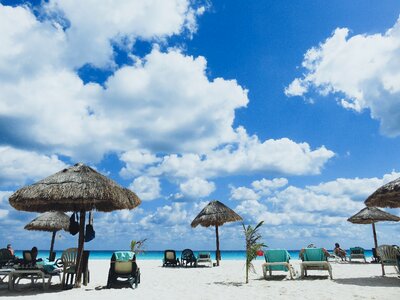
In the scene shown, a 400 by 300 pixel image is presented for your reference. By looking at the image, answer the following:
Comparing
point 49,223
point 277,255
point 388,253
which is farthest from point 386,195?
point 49,223

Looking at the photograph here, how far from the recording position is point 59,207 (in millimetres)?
9312

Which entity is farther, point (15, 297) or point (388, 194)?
point (388, 194)

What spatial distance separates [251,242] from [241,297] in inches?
94.9

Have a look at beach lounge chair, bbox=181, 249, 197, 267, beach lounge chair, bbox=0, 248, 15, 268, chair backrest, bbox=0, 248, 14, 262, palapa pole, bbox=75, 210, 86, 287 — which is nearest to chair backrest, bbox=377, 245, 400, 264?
palapa pole, bbox=75, 210, 86, 287

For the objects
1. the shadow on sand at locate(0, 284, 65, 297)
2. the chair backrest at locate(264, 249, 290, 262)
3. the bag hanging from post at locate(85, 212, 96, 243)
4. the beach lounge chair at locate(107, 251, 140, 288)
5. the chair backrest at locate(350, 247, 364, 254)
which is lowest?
the shadow on sand at locate(0, 284, 65, 297)

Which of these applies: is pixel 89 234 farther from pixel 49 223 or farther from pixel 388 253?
pixel 49 223

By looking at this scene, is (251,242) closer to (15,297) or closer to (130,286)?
(130,286)

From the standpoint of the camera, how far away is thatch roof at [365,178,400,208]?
9086 millimetres

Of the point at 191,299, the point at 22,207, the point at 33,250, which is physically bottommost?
the point at 191,299

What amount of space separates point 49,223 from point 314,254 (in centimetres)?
1206

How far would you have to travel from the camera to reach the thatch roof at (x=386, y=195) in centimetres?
909

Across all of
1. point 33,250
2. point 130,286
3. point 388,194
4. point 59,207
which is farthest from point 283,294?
point 33,250

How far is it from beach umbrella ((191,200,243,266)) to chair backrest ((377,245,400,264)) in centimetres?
807

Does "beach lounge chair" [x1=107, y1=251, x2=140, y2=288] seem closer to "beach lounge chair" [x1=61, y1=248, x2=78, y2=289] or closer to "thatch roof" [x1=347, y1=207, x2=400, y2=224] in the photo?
"beach lounge chair" [x1=61, y1=248, x2=78, y2=289]
